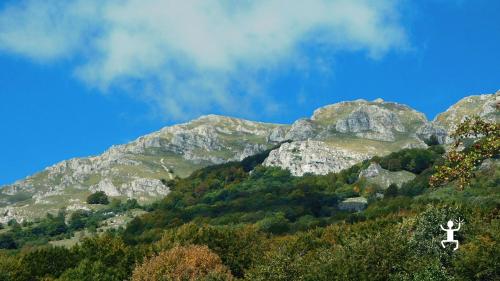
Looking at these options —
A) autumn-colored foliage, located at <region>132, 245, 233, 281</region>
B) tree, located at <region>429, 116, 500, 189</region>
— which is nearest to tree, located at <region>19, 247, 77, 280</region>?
autumn-colored foliage, located at <region>132, 245, 233, 281</region>

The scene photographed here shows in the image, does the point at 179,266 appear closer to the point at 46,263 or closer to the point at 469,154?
the point at 46,263

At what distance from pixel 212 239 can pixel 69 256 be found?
87.7 ft

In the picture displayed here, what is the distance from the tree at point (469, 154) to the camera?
84.7ft

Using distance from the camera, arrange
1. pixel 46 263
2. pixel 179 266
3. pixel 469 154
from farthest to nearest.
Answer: pixel 46 263
pixel 179 266
pixel 469 154

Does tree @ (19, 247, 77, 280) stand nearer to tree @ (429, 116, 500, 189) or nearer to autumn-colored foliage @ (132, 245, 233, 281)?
autumn-colored foliage @ (132, 245, 233, 281)

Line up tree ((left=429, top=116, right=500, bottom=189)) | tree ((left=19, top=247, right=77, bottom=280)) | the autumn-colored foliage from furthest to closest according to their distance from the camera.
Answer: tree ((left=19, top=247, right=77, bottom=280))
the autumn-colored foliage
tree ((left=429, top=116, right=500, bottom=189))

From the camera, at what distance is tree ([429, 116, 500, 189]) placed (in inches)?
1017

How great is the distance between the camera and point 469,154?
86.3ft

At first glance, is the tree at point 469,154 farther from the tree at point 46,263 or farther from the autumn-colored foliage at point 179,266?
the tree at point 46,263

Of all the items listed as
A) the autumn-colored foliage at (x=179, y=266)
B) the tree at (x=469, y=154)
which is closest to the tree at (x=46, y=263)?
the autumn-colored foliage at (x=179, y=266)

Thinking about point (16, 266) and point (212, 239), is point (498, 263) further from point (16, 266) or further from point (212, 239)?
point (16, 266)

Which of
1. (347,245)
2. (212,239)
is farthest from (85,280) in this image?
(347,245)

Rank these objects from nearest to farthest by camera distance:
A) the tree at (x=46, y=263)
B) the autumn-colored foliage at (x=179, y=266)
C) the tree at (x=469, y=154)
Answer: the tree at (x=469, y=154)
the autumn-colored foliage at (x=179, y=266)
the tree at (x=46, y=263)

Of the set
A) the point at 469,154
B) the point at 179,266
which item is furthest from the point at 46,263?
the point at 469,154
